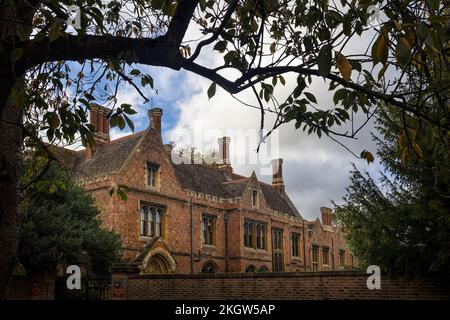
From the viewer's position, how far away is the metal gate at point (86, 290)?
20109 millimetres

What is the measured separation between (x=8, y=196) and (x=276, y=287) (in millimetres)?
13833

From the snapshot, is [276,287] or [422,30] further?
[276,287]

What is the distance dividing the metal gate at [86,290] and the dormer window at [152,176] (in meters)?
9.63

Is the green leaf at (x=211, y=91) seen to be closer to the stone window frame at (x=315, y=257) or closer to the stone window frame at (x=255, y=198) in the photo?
the stone window frame at (x=255, y=198)

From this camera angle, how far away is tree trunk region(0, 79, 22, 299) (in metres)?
4.55

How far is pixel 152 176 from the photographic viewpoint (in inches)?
1198

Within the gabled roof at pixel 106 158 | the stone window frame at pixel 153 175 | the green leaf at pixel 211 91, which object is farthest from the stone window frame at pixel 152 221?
the green leaf at pixel 211 91

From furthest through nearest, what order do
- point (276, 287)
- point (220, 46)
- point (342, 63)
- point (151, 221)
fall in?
point (151, 221) < point (276, 287) < point (220, 46) < point (342, 63)

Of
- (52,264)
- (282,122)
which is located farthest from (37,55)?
(52,264)

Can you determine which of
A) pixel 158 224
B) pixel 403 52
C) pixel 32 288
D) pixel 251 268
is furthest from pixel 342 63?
pixel 251 268

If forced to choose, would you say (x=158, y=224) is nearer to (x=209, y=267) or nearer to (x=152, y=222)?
(x=152, y=222)

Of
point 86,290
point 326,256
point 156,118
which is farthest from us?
point 326,256

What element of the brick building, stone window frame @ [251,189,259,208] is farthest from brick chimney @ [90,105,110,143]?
stone window frame @ [251,189,259,208]

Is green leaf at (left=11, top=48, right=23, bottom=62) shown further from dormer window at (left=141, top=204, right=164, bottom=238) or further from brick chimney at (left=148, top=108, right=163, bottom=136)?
brick chimney at (left=148, top=108, right=163, bottom=136)
